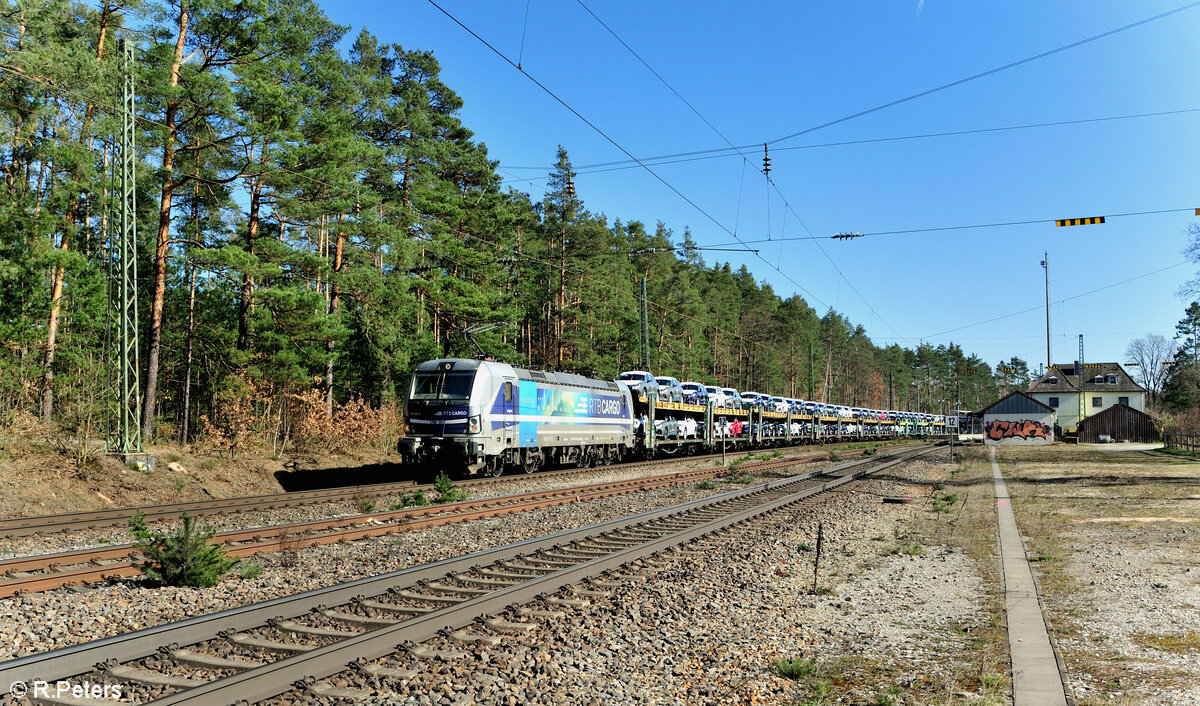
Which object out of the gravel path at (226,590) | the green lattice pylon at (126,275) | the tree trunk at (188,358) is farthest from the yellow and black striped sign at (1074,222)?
the tree trunk at (188,358)

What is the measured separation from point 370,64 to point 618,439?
2280cm

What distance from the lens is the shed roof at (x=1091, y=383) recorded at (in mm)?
88919

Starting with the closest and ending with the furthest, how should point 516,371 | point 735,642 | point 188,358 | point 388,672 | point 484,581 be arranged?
point 388,672 < point 735,642 < point 484,581 < point 516,371 < point 188,358

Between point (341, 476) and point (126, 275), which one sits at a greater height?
point (126, 275)

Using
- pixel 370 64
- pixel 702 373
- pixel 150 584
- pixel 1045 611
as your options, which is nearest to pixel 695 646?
pixel 1045 611

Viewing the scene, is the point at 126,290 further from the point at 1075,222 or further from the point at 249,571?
the point at 1075,222

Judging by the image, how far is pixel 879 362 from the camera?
488ft

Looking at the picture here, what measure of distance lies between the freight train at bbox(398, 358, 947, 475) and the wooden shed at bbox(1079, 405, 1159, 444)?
42.1 m

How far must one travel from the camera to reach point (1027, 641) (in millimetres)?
6766

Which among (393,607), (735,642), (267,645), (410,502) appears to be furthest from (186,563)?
(410,502)

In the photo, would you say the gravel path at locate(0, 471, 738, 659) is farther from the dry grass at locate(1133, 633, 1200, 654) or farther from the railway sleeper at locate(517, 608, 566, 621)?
the dry grass at locate(1133, 633, 1200, 654)

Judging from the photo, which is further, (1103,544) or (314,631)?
(1103,544)

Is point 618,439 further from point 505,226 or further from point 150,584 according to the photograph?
point 150,584
